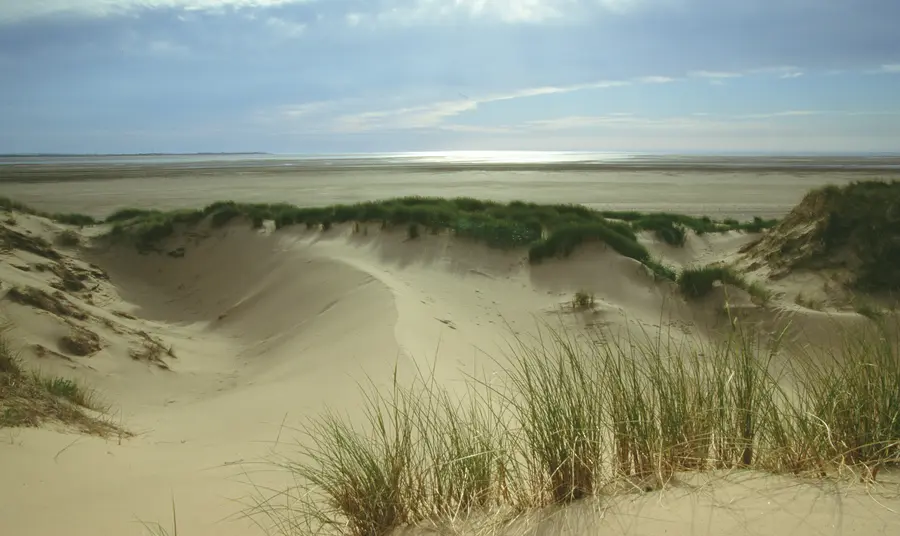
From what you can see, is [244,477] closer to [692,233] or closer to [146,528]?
[146,528]

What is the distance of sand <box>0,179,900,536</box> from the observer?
2689mm

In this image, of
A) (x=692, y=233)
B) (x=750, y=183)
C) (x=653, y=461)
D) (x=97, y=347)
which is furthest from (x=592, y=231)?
(x=750, y=183)

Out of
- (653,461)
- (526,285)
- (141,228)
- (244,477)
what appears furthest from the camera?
(141,228)

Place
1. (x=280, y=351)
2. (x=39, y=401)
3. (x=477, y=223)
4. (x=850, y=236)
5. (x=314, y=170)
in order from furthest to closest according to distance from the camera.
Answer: (x=314, y=170)
(x=477, y=223)
(x=850, y=236)
(x=280, y=351)
(x=39, y=401)

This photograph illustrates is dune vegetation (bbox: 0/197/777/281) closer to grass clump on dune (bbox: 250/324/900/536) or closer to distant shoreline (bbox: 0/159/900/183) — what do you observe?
grass clump on dune (bbox: 250/324/900/536)

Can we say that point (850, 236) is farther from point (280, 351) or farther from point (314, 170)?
point (314, 170)

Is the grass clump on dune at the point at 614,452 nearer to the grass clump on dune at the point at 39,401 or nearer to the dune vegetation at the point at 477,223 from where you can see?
the grass clump on dune at the point at 39,401

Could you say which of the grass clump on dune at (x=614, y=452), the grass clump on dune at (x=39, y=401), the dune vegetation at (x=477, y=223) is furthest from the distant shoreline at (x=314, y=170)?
the grass clump on dune at (x=614, y=452)

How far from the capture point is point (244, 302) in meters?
11.0

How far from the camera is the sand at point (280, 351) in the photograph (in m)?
2.69

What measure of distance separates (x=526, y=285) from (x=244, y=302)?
492cm

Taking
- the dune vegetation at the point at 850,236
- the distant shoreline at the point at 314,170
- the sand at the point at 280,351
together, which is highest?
the distant shoreline at the point at 314,170

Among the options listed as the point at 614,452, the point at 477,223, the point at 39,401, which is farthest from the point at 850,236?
the point at 39,401

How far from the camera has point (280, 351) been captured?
8.53m
